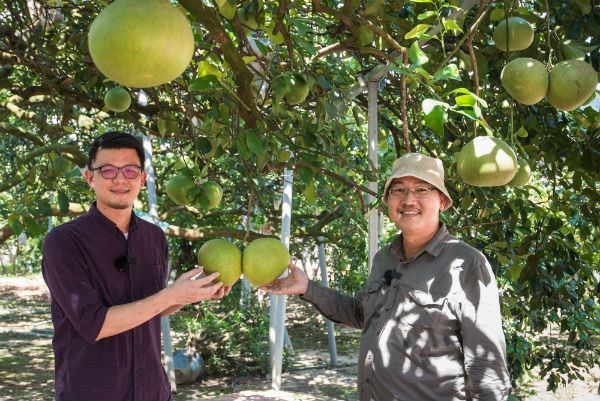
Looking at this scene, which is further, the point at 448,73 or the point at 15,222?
the point at 15,222

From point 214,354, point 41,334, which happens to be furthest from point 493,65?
point 41,334

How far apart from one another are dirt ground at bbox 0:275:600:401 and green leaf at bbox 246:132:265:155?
244 cm

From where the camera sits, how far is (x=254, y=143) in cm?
175

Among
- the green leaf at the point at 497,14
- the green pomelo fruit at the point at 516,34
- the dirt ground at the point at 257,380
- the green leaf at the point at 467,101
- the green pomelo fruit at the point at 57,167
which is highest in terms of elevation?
the green leaf at the point at 497,14

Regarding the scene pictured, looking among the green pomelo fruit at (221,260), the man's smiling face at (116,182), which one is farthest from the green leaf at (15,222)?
the green pomelo fruit at (221,260)

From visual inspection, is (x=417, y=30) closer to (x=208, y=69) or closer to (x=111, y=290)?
(x=208, y=69)

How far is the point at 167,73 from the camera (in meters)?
0.95

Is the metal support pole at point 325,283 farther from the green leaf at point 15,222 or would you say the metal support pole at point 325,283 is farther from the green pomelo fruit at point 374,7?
the green pomelo fruit at point 374,7

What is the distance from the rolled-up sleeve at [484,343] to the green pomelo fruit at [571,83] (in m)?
0.67

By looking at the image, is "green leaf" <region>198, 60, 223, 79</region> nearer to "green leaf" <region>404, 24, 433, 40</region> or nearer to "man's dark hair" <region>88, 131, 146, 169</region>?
"man's dark hair" <region>88, 131, 146, 169</region>

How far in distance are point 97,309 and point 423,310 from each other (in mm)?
1049

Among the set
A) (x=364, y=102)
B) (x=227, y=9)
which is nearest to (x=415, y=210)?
(x=227, y=9)

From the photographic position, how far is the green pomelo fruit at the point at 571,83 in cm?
162

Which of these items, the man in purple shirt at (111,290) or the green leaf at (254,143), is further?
the green leaf at (254,143)
